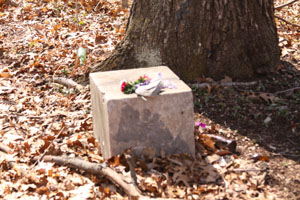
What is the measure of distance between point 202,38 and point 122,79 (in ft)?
4.65

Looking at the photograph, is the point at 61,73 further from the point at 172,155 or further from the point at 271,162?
the point at 271,162

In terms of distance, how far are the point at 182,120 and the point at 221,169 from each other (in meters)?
0.54

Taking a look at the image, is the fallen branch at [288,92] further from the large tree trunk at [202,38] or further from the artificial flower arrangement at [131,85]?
the artificial flower arrangement at [131,85]

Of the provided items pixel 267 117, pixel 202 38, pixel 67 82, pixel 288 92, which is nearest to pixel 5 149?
pixel 67 82

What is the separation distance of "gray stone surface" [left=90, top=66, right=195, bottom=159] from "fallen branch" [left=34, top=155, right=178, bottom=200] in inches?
6.8

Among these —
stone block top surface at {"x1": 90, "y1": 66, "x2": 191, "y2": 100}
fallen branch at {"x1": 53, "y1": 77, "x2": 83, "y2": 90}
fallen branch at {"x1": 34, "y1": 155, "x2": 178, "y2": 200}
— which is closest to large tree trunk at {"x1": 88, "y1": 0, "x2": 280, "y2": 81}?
fallen branch at {"x1": 53, "y1": 77, "x2": 83, "y2": 90}

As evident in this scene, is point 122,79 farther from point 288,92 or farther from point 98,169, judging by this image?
point 288,92

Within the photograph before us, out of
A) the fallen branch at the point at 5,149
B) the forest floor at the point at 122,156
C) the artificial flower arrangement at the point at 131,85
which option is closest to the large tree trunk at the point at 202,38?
the forest floor at the point at 122,156

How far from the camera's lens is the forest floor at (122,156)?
12.3 ft

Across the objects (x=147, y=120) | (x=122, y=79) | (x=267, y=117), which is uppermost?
(x=122, y=79)

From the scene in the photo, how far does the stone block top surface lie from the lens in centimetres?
385

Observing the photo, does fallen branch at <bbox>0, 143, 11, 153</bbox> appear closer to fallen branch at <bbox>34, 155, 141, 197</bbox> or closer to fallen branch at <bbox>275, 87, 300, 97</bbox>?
fallen branch at <bbox>34, 155, 141, 197</bbox>

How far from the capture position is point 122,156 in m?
3.93

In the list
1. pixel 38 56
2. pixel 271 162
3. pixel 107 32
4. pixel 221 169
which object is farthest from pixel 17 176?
pixel 107 32
